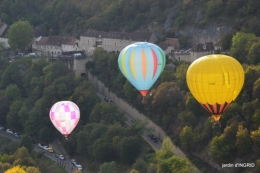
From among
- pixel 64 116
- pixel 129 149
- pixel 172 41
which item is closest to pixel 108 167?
pixel 129 149

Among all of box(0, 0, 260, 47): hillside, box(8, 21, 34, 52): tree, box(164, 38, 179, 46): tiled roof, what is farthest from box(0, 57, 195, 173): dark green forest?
box(0, 0, 260, 47): hillside

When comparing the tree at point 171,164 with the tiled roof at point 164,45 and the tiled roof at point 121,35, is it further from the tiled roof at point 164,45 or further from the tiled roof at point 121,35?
the tiled roof at point 121,35

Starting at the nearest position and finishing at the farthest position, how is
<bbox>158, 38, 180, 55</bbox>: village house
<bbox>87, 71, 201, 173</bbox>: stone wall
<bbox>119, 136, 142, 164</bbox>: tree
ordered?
<bbox>119, 136, 142, 164</bbox>: tree, <bbox>87, 71, 201, 173</bbox>: stone wall, <bbox>158, 38, 180, 55</bbox>: village house

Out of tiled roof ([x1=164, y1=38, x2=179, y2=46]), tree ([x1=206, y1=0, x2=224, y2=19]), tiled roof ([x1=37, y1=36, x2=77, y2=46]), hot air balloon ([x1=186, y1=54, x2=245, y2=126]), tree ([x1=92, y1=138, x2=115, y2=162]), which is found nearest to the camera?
hot air balloon ([x1=186, y1=54, x2=245, y2=126])

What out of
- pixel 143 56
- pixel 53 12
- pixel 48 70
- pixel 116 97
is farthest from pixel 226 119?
pixel 53 12

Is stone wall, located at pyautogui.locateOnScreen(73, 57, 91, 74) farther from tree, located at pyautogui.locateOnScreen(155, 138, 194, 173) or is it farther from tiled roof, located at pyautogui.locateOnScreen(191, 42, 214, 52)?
tree, located at pyautogui.locateOnScreen(155, 138, 194, 173)

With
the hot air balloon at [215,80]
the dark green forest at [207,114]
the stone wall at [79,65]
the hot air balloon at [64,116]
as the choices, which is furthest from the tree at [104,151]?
the stone wall at [79,65]

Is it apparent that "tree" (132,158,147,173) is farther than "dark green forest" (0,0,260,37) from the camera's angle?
No

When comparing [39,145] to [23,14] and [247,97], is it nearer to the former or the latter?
[247,97]
